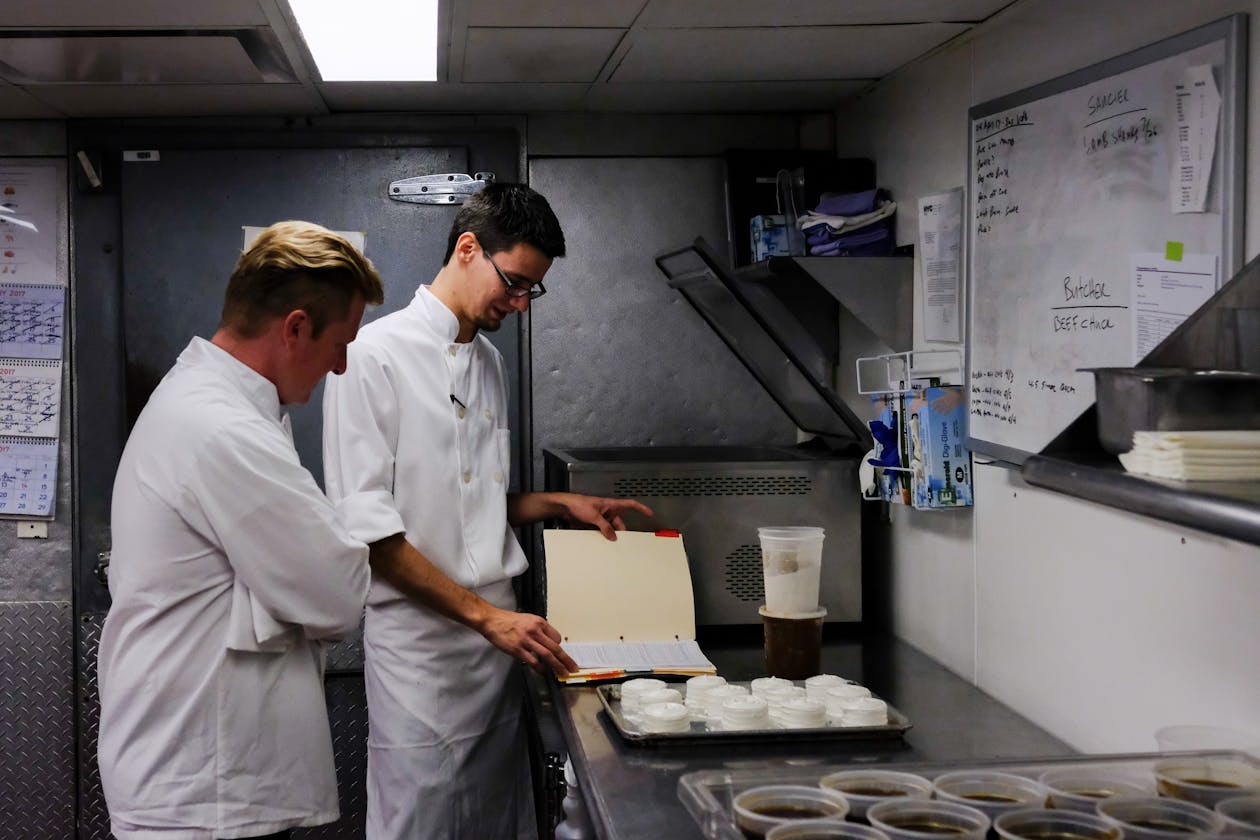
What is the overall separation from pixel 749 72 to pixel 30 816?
2.83 meters

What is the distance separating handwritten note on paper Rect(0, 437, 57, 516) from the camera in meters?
3.46

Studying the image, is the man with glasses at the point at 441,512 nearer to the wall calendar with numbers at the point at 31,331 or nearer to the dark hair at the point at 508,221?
the dark hair at the point at 508,221

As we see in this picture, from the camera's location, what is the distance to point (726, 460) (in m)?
2.95

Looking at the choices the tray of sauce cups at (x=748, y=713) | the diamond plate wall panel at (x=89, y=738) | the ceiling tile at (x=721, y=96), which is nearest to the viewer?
the tray of sauce cups at (x=748, y=713)

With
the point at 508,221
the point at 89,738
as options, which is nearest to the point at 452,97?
the point at 508,221

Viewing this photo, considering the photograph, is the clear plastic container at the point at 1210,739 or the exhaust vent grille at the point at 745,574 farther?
the exhaust vent grille at the point at 745,574

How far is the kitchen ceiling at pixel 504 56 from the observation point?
2367mm

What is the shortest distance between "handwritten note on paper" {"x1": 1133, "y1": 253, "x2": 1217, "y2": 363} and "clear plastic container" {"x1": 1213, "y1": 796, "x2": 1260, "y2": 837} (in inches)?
26.9

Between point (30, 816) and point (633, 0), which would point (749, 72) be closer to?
point (633, 0)

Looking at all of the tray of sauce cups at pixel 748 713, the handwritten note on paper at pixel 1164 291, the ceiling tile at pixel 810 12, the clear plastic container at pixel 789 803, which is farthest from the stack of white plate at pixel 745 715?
the ceiling tile at pixel 810 12

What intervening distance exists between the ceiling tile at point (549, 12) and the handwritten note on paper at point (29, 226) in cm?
166

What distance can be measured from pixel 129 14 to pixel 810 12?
1327 mm

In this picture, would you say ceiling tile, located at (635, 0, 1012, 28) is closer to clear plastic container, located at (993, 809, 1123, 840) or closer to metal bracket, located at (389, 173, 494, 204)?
metal bracket, located at (389, 173, 494, 204)

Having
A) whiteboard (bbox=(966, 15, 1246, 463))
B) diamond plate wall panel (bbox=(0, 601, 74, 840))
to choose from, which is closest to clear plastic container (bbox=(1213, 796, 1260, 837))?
whiteboard (bbox=(966, 15, 1246, 463))
